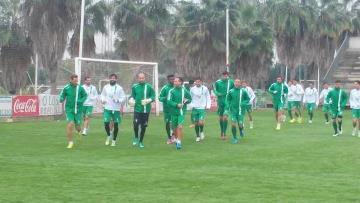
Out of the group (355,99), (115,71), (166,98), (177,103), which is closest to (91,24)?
(115,71)

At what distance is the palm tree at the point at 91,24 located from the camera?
48.2 m

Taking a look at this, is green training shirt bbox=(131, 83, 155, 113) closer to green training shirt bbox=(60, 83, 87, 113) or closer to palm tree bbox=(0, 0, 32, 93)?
green training shirt bbox=(60, 83, 87, 113)

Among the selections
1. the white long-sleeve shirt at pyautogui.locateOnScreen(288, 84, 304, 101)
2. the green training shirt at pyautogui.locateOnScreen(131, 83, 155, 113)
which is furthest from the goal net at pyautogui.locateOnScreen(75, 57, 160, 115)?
the green training shirt at pyautogui.locateOnScreen(131, 83, 155, 113)

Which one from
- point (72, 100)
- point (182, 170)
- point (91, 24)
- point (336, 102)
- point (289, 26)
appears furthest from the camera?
point (289, 26)

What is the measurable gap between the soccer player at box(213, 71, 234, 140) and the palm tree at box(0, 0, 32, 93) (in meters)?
28.4

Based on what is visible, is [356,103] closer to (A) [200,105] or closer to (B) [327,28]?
(A) [200,105]

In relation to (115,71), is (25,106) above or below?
below

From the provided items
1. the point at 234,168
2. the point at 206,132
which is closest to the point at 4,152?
the point at 234,168

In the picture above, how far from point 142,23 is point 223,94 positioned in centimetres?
3016

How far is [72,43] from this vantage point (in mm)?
48719

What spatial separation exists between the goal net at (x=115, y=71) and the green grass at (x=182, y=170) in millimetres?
13168

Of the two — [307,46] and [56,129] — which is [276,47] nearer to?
[307,46]

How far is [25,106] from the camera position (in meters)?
35.0

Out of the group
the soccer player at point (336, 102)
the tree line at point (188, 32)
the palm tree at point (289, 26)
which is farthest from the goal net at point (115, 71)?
the palm tree at point (289, 26)
